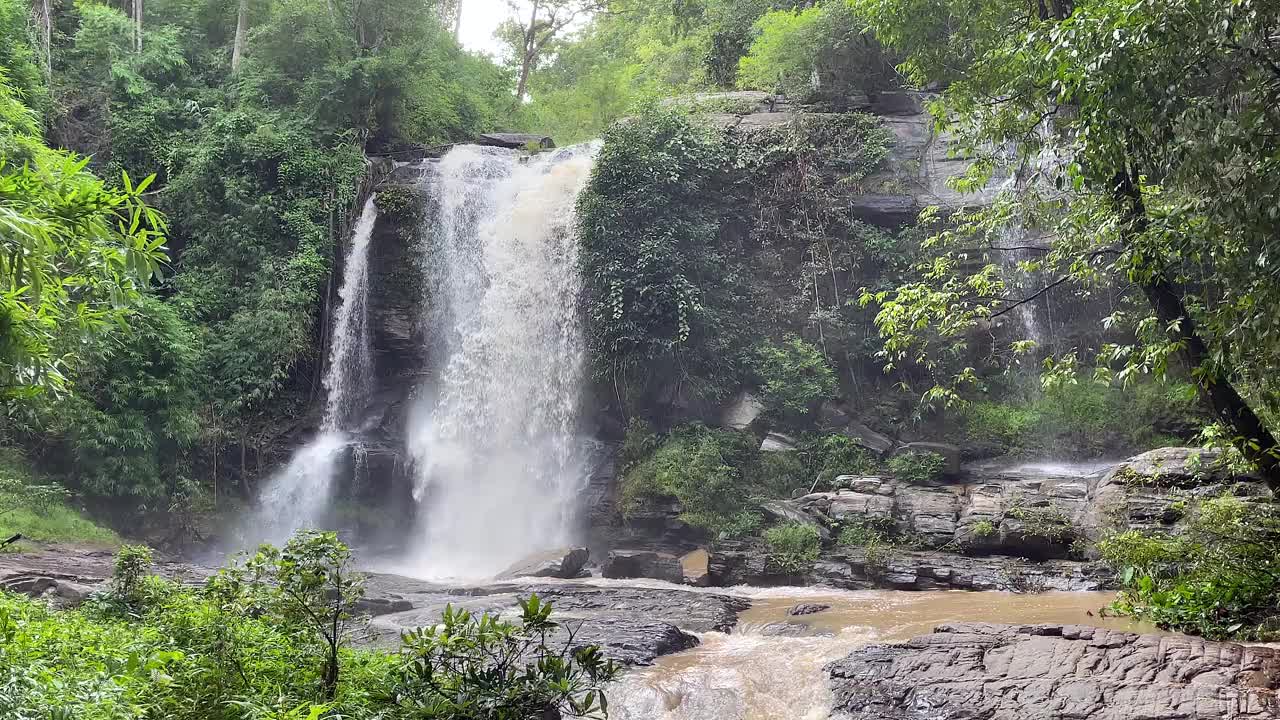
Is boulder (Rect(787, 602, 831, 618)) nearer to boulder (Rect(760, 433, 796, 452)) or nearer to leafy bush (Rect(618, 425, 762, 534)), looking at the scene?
leafy bush (Rect(618, 425, 762, 534))

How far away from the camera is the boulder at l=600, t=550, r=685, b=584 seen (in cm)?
1300

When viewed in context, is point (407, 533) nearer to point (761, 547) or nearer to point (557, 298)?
point (557, 298)

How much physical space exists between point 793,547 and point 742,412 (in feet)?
14.1

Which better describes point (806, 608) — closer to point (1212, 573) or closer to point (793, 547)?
point (793, 547)

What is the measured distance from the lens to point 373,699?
4699 millimetres

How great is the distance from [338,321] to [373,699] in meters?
14.9

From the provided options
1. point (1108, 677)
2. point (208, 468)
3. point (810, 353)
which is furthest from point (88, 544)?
point (1108, 677)

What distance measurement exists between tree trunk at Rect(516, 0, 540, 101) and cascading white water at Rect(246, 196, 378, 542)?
1433 centimetres

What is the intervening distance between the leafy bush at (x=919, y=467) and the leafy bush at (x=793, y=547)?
8.75 ft

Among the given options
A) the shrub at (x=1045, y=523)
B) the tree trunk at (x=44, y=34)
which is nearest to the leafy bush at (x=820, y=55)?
the shrub at (x=1045, y=523)

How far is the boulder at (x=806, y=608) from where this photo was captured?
982 cm

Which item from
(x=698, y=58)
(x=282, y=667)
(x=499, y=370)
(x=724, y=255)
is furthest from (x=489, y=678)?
(x=698, y=58)

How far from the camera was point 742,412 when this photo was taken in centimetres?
1667

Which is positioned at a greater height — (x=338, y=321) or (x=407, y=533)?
(x=338, y=321)
